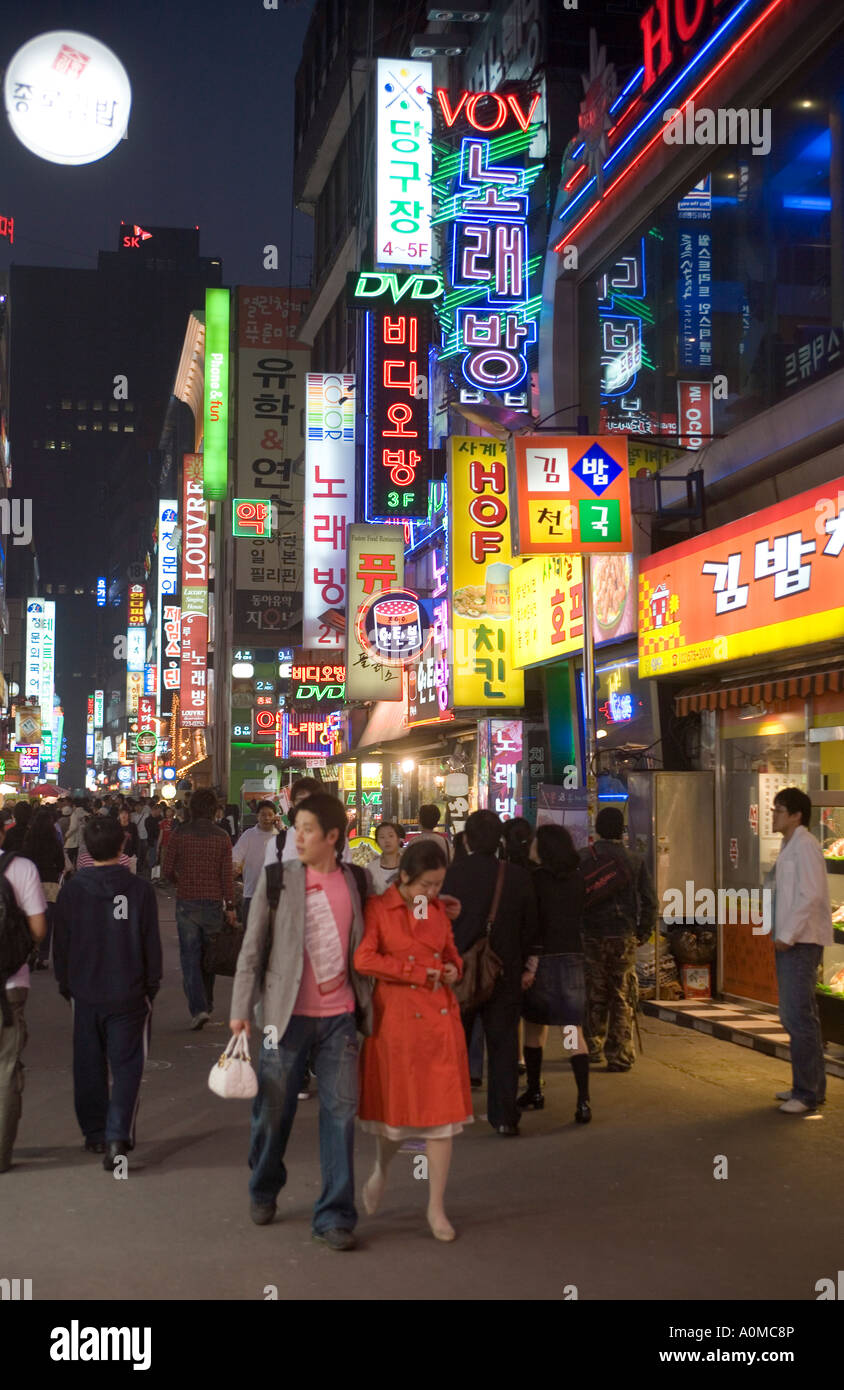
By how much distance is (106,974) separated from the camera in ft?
25.1

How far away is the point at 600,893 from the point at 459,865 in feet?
6.80

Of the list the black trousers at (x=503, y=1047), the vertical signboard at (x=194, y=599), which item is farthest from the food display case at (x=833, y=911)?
the vertical signboard at (x=194, y=599)

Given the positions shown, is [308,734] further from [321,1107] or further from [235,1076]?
[235,1076]

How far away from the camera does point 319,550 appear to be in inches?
1218

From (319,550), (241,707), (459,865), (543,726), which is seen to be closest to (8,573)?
(241,707)

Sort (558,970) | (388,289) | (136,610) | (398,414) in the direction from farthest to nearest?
(136,610), (398,414), (388,289), (558,970)

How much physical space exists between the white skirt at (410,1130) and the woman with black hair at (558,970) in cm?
239

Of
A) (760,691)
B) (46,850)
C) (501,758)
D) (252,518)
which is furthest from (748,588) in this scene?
(252,518)

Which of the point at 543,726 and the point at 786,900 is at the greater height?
the point at 543,726

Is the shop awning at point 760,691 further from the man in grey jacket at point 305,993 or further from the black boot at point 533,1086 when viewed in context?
the man in grey jacket at point 305,993

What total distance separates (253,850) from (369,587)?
1341 cm

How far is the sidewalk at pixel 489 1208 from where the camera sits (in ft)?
18.0

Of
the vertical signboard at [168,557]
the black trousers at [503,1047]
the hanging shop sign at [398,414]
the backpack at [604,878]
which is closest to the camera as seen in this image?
the black trousers at [503,1047]

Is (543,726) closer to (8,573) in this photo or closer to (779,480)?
(779,480)
